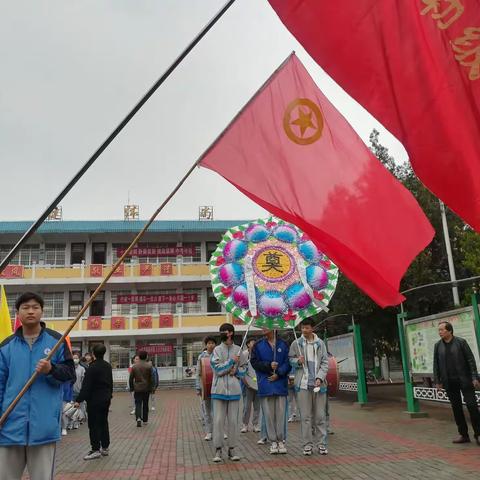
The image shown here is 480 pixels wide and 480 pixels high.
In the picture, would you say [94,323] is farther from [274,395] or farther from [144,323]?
[274,395]

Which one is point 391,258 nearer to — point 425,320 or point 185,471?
point 185,471

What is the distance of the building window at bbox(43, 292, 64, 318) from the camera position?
33.3m

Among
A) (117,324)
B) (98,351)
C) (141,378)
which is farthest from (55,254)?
(98,351)

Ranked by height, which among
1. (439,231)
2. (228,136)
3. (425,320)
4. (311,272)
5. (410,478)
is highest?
(439,231)

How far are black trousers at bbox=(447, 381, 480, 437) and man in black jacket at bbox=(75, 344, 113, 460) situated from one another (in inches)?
199

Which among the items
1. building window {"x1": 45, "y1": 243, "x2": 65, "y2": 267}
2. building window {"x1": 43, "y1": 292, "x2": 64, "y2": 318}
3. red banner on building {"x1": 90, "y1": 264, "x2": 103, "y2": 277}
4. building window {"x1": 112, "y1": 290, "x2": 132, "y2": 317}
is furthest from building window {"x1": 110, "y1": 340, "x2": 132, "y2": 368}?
building window {"x1": 45, "y1": 243, "x2": 65, "y2": 267}

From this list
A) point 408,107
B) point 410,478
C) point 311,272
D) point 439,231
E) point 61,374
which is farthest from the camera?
point 439,231

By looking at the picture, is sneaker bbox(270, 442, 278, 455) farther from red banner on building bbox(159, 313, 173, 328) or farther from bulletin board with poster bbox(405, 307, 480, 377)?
red banner on building bbox(159, 313, 173, 328)

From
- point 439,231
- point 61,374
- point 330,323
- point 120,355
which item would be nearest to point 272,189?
point 61,374

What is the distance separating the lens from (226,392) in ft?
23.4

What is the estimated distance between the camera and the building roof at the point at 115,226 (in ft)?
110

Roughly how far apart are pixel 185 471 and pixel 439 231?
14.0 m

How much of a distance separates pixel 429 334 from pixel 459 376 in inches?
130

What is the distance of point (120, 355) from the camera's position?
32906 millimetres
